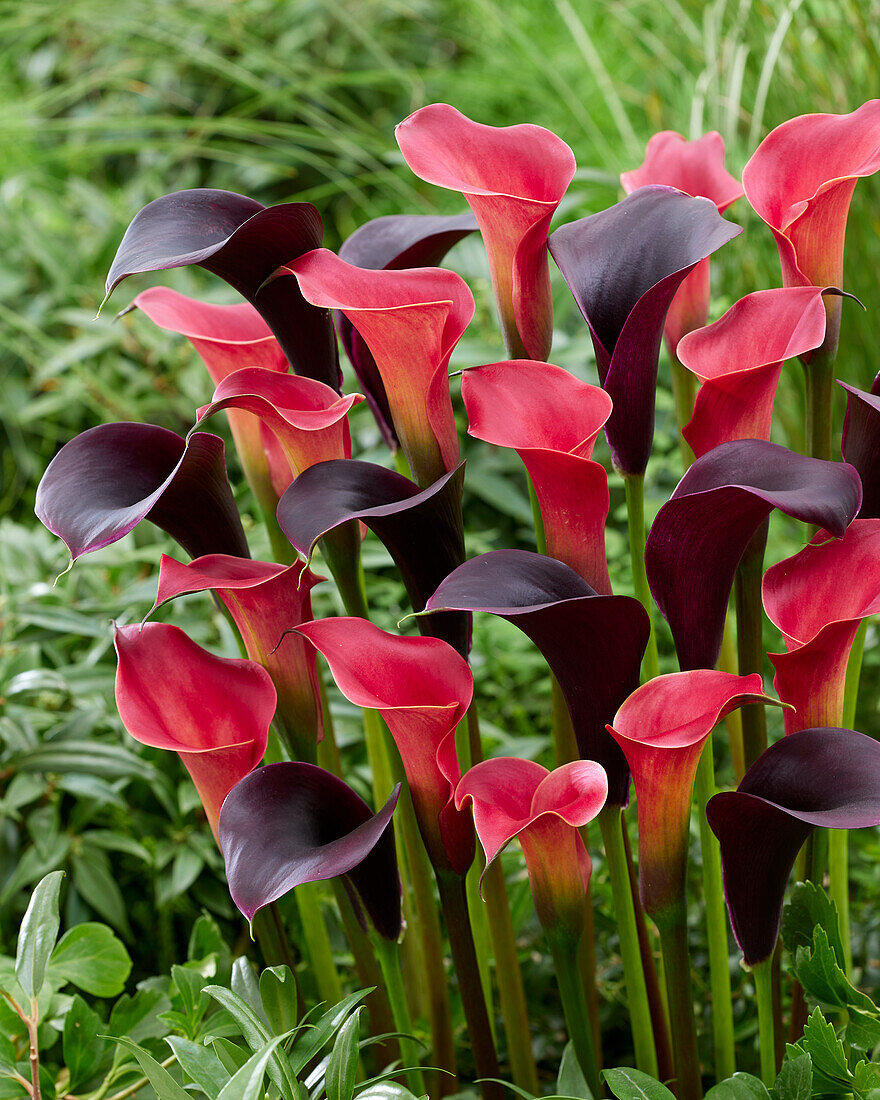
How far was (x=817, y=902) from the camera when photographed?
0.37 m

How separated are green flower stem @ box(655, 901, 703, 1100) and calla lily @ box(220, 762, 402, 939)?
102 millimetres

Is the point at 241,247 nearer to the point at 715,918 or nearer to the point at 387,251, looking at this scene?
the point at 387,251

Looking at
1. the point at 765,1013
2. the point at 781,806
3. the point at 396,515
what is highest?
the point at 396,515

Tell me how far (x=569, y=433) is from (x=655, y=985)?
0.26 meters

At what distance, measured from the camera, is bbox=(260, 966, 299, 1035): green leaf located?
36 centimetres

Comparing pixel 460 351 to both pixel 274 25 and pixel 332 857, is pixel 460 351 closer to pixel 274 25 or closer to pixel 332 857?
pixel 332 857

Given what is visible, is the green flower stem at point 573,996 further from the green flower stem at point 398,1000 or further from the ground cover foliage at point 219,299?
the ground cover foliage at point 219,299

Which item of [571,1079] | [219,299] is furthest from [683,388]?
[219,299]

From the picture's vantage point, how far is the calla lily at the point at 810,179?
0.37 m

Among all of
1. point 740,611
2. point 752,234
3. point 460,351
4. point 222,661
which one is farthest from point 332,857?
point 752,234

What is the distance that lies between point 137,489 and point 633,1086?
0.27 metres

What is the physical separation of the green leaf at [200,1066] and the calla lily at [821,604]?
238 mm

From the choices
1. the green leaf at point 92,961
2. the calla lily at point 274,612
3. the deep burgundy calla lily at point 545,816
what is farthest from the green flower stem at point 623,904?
the green leaf at point 92,961

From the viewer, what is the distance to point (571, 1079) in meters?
0.37
